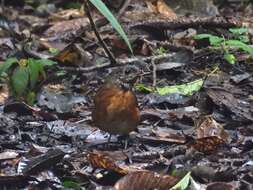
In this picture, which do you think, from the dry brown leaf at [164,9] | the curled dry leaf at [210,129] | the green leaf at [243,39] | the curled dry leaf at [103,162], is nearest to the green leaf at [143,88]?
the curled dry leaf at [210,129]

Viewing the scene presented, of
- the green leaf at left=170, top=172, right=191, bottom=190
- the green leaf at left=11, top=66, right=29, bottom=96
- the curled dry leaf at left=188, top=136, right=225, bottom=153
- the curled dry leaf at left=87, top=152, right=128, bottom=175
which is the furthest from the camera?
the green leaf at left=11, top=66, right=29, bottom=96

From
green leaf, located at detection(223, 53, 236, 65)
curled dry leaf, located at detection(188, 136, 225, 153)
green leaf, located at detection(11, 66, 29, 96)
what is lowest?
green leaf, located at detection(223, 53, 236, 65)

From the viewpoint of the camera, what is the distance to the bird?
2.67 meters

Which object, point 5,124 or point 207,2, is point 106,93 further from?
point 207,2

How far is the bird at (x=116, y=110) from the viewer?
8.75 feet

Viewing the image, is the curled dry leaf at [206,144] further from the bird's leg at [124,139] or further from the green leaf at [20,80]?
the green leaf at [20,80]

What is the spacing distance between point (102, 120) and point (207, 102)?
2.78ft

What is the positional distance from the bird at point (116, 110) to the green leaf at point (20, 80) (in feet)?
2.46

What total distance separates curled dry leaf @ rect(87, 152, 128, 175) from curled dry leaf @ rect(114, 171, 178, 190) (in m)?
0.13

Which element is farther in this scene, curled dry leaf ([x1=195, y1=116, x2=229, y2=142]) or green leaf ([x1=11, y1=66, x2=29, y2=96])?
green leaf ([x1=11, y1=66, x2=29, y2=96])

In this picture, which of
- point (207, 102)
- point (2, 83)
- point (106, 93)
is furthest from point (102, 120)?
point (2, 83)

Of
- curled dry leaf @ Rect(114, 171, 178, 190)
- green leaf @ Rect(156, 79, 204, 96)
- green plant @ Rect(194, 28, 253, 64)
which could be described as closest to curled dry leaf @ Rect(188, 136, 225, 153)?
curled dry leaf @ Rect(114, 171, 178, 190)

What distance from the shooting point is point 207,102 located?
3375 mm

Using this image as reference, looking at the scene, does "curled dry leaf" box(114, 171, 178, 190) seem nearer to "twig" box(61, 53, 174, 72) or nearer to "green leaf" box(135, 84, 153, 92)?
"green leaf" box(135, 84, 153, 92)
